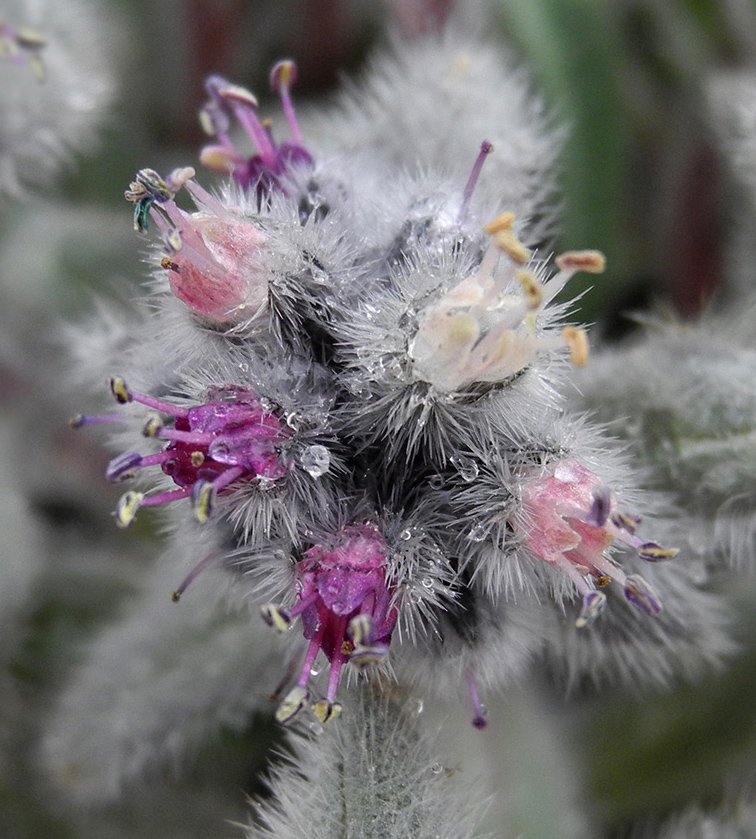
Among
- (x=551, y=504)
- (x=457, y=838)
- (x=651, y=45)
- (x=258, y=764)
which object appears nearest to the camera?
(x=551, y=504)

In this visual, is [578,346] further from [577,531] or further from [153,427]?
[153,427]

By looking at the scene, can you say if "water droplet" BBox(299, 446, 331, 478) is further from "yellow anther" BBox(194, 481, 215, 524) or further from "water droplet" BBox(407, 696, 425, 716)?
"water droplet" BBox(407, 696, 425, 716)

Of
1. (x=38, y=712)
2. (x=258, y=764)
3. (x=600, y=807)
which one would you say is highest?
(x=38, y=712)

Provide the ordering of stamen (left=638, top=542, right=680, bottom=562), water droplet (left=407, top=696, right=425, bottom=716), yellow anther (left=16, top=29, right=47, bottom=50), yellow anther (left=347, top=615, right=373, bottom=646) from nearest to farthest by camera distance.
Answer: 1. yellow anther (left=347, top=615, right=373, bottom=646)
2. stamen (left=638, top=542, right=680, bottom=562)
3. water droplet (left=407, top=696, right=425, bottom=716)
4. yellow anther (left=16, top=29, right=47, bottom=50)

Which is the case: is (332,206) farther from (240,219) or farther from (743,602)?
(743,602)

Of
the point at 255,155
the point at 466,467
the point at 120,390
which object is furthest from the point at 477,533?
the point at 255,155

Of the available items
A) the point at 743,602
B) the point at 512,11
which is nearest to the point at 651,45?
the point at 512,11

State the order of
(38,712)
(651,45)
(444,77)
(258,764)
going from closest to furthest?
1. (444,77)
2. (258,764)
3. (38,712)
4. (651,45)

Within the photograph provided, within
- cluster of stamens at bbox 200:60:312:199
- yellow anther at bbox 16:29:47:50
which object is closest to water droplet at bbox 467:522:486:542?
cluster of stamens at bbox 200:60:312:199
